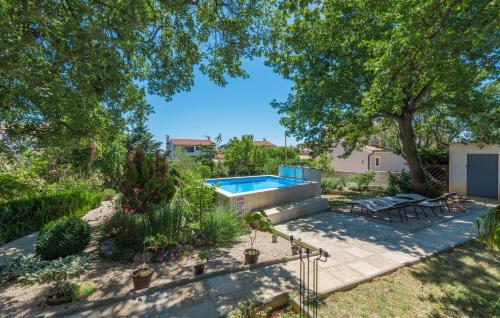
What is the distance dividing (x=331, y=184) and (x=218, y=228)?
1121 centimetres

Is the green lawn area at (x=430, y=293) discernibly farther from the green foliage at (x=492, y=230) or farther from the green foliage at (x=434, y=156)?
the green foliage at (x=434, y=156)

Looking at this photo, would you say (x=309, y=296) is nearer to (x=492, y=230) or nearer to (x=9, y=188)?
(x=492, y=230)

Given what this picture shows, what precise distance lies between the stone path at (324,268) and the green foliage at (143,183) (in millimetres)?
3497

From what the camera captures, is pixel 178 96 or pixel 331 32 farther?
pixel 331 32

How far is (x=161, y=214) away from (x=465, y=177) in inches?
624

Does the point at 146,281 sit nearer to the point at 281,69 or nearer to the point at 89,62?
the point at 89,62

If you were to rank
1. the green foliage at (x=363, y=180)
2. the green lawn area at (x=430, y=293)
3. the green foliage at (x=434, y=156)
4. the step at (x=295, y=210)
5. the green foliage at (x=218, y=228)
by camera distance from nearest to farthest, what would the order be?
the green lawn area at (x=430, y=293) → the green foliage at (x=218, y=228) → the step at (x=295, y=210) → the green foliage at (x=434, y=156) → the green foliage at (x=363, y=180)

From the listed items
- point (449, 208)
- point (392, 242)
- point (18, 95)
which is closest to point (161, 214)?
point (18, 95)

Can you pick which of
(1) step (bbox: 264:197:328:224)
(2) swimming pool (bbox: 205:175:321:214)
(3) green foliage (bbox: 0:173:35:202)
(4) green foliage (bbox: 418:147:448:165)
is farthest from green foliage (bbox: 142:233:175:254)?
(4) green foliage (bbox: 418:147:448:165)

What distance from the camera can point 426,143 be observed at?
61.7 ft

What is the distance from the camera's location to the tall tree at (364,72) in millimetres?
5480

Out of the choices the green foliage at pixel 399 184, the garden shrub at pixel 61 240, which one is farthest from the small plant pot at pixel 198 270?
the green foliage at pixel 399 184

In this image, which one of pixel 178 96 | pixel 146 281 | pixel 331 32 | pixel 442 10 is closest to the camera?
pixel 146 281

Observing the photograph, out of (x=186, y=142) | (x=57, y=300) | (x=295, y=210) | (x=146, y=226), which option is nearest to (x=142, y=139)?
(x=295, y=210)
